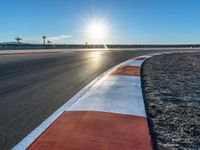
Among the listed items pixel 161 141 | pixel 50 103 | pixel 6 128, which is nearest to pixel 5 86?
pixel 50 103

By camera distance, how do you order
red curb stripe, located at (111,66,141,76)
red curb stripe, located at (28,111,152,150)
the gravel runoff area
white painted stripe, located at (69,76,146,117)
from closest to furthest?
red curb stripe, located at (28,111,152,150), the gravel runoff area, white painted stripe, located at (69,76,146,117), red curb stripe, located at (111,66,141,76)

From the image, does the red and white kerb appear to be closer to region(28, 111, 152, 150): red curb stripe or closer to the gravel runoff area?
region(28, 111, 152, 150): red curb stripe

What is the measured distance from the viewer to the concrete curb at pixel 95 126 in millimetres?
2703

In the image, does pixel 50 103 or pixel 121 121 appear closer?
pixel 121 121

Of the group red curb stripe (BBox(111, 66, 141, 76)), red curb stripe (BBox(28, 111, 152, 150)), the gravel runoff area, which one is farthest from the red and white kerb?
red curb stripe (BBox(111, 66, 141, 76))

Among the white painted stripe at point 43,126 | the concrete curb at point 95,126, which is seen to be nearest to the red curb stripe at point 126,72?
the concrete curb at point 95,126

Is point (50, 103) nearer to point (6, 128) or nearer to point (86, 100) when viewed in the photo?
point (86, 100)

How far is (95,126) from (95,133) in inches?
9.8

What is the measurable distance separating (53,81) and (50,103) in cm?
252

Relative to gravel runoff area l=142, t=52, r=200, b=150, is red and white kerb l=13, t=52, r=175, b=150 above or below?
above

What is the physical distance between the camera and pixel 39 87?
6.04m

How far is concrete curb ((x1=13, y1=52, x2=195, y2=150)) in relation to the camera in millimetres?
2703

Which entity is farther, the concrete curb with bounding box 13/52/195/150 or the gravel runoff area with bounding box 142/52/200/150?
the gravel runoff area with bounding box 142/52/200/150

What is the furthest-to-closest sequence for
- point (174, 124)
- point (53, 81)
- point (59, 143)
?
point (53, 81) < point (174, 124) < point (59, 143)
